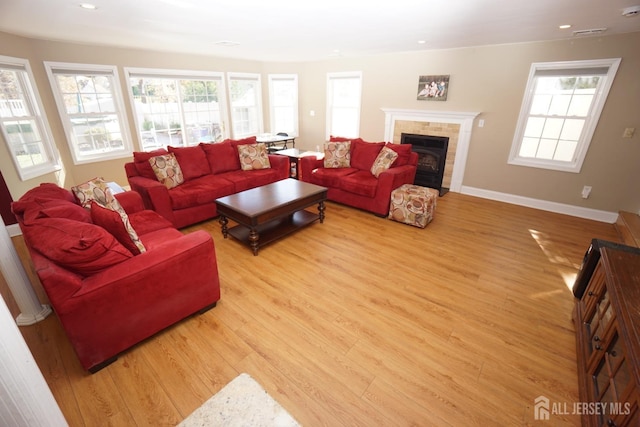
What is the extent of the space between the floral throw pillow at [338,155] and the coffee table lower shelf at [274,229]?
3.78ft

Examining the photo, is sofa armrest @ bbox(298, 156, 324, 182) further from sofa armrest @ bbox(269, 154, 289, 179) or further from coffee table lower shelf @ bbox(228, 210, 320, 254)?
coffee table lower shelf @ bbox(228, 210, 320, 254)

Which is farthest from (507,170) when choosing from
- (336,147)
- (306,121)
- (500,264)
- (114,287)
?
(114,287)

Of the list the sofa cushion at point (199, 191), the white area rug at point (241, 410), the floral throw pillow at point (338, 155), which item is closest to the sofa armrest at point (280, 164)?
the floral throw pillow at point (338, 155)

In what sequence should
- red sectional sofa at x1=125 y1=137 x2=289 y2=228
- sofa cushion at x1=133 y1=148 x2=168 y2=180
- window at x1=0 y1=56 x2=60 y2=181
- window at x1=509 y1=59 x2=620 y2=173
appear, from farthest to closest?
window at x1=509 y1=59 x2=620 y2=173, sofa cushion at x1=133 y1=148 x2=168 y2=180, window at x1=0 y1=56 x2=60 y2=181, red sectional sofa at x1=125 y1=137 x2=289 y2=228

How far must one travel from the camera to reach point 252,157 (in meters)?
4.50

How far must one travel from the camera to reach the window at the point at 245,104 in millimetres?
6410

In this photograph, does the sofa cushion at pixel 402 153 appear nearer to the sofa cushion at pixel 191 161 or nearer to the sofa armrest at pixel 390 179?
the sofa armrest at pixel 390 179

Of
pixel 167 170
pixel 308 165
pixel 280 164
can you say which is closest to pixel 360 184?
pixel 308 165

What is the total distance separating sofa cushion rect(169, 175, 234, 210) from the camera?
11.5ft

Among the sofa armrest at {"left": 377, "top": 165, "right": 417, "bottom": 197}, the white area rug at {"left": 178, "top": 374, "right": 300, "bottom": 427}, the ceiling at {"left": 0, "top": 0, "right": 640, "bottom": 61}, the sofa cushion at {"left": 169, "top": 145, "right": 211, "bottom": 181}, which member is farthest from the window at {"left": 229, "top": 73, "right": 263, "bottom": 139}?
the white area rug at {"left": 178, "top": 374, "right": 300, "bottom": 427}

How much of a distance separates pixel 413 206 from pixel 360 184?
2.67ft

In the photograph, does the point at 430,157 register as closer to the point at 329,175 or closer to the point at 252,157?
the point at 329,175

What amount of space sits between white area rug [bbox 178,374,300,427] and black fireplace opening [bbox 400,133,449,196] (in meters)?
4.47

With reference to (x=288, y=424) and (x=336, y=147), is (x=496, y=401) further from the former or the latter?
(x=336, y=147)
